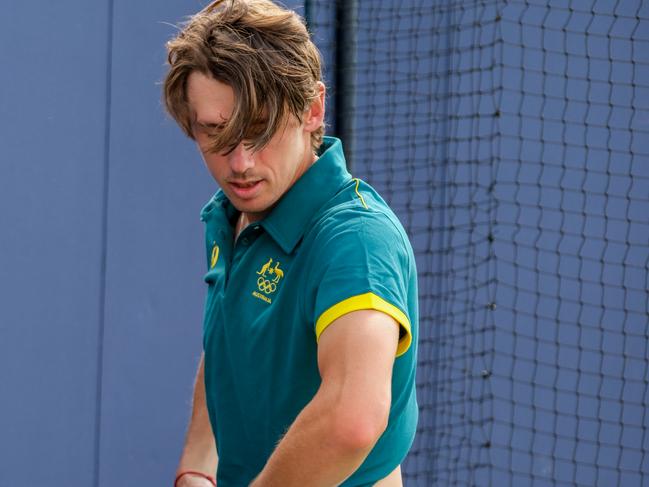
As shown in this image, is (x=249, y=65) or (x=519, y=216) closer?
(x=249, y=65)

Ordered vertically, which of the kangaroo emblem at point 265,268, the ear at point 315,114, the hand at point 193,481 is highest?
the ear at point 315,114

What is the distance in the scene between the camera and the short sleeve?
129 cm

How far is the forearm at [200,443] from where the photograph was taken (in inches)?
74.5

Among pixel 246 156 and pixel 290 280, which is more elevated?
pixel 246 156

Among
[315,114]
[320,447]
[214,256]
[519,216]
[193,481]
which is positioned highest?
[315,114]

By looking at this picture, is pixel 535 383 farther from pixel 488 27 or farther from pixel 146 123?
pixel 146 123

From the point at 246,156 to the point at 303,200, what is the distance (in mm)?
110

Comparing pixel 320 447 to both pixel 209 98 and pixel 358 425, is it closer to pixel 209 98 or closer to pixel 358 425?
pixel 358 425

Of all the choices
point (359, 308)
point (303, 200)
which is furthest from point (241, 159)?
point (359, 308)

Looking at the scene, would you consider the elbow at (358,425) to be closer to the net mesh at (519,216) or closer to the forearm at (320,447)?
the forearm at (320,447)

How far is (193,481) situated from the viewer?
1867mm

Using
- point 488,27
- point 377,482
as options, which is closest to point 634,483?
point 488,27

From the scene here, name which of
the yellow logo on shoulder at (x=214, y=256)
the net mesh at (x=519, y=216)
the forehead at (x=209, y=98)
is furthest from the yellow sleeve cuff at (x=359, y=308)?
the net mesh at (x=519, y=216)

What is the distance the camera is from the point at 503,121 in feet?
12.9
